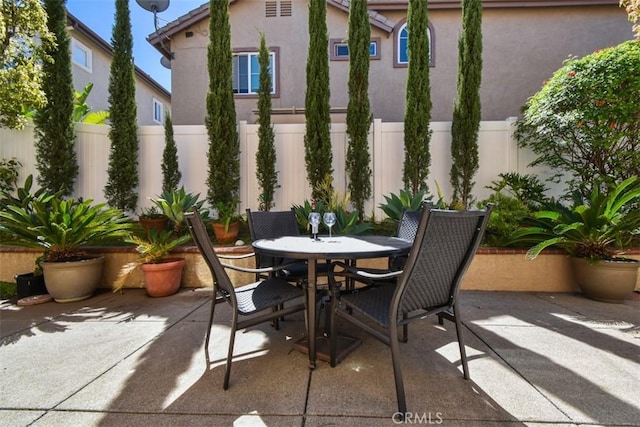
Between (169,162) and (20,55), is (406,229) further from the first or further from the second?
(20,55)

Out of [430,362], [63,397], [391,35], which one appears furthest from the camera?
[391,35]

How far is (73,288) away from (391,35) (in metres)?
9.03

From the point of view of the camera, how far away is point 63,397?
189 cm

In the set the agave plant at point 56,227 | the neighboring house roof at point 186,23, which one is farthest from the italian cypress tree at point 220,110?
the neighboring house roof at point 186,23

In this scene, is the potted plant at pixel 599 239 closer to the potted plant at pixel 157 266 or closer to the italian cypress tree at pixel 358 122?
the italian cypress tree at pixel 358 122

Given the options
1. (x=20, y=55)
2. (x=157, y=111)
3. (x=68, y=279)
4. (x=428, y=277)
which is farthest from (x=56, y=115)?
(x=157, y=111)

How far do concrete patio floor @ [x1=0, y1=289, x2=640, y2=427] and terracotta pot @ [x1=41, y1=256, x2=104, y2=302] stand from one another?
51 centimetres

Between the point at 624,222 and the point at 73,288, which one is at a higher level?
the point at 624,222

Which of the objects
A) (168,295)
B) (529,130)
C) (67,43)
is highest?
(67,43)

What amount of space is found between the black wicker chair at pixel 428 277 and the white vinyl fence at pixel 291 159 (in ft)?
12.2

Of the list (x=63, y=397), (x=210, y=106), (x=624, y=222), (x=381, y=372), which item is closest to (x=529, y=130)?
(x=624, y=222)

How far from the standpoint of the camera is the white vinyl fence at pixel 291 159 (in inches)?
218

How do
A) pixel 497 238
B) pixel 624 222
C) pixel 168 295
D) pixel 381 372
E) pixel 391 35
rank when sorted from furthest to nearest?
pixel 391 35, pixel 497 238, pixel 168 295, pixel 624 222, pixel 381 372

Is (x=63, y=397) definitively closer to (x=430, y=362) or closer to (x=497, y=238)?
(x=430, y=362)
